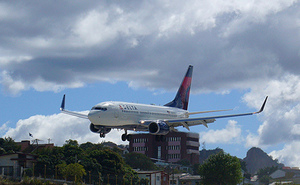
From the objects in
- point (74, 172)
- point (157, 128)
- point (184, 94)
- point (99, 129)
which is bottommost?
point (74, 172)

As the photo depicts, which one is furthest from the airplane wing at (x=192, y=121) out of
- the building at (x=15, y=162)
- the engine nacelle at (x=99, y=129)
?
the building at (x=15, y=162)

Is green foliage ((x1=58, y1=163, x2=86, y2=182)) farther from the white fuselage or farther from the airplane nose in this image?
the airplane nose

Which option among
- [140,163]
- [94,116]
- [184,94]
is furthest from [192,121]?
[140,163]

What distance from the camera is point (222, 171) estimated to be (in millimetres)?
105562

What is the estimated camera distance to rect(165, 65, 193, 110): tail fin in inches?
3556

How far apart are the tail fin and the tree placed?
66.5ft

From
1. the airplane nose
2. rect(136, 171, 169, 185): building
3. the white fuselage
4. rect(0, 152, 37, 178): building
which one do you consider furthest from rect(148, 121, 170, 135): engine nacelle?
rect(0, 152, 37, 178): building

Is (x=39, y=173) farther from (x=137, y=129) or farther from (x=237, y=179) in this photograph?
(x=237, y=179)

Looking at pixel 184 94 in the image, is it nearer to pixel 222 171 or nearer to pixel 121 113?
pixel 222 171

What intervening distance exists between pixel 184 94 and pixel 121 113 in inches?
1097

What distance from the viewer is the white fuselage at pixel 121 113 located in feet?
219

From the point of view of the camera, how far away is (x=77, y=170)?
228 ft

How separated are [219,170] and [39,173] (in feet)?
142

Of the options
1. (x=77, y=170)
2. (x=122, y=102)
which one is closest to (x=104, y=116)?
(x=122, y=102)
